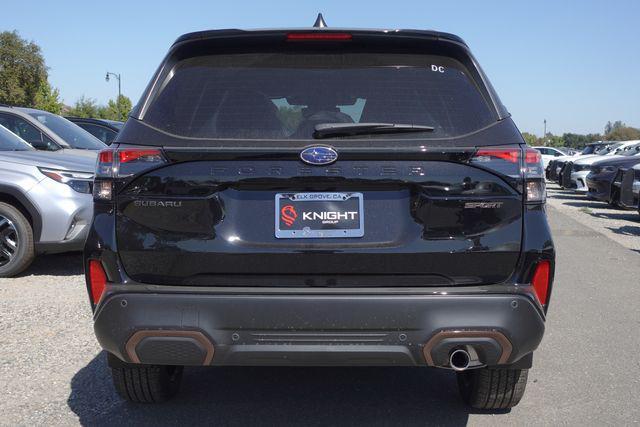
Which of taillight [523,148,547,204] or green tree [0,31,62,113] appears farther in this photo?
green tree [0,31,62,113]

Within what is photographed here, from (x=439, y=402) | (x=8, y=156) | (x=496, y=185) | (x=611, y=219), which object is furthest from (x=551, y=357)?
(x=611, y=219)

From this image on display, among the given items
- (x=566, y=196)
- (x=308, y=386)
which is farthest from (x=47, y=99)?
(x=308, y=386)

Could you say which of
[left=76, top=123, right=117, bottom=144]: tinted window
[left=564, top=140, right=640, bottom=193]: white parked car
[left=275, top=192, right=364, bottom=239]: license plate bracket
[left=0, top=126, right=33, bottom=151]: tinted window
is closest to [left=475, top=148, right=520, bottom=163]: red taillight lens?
Result: [left=275, top=192, right=364, bottom=239]: license plate bracket

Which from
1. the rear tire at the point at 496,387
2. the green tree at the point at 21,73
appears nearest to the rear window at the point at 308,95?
the rear tire at the point at 496,387

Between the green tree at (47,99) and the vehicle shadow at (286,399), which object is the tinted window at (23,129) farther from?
the green tree at (47,99)

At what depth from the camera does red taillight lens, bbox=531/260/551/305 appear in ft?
9.80

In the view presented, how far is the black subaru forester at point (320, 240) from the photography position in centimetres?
290

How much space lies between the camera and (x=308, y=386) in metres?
4.26

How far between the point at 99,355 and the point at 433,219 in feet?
9.60

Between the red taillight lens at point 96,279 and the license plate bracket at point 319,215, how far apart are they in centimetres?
81

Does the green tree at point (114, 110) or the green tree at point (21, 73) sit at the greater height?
the green tree at point (21, 73)

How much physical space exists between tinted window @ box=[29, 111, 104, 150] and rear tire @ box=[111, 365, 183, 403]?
234 inches

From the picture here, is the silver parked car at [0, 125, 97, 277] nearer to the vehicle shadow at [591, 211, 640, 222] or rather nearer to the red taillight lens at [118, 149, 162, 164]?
→ the red taillight lens at [118, 149, 162, 164]

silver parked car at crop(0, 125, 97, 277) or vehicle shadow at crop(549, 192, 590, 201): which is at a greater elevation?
silver parked car at crop(0, 125, 97, 277)
